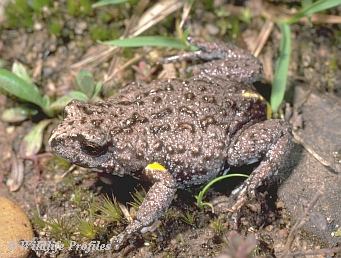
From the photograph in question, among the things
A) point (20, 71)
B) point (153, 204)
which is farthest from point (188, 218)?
point (20, 71)

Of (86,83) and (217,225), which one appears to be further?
(86,83)

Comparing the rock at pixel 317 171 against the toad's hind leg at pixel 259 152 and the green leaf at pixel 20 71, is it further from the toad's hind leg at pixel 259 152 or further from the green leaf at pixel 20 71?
the green leaf at pixel 20 71

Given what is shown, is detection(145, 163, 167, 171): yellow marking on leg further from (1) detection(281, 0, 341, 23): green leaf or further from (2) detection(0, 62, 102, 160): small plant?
(1) detection(281, 0, 341, 23): green leaf

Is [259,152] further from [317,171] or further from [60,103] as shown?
[60,103]

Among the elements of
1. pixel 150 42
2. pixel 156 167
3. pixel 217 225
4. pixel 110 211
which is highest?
pixel 150 42

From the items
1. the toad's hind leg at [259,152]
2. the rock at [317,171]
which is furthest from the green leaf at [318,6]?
the toad's hind leg at [259,152]
